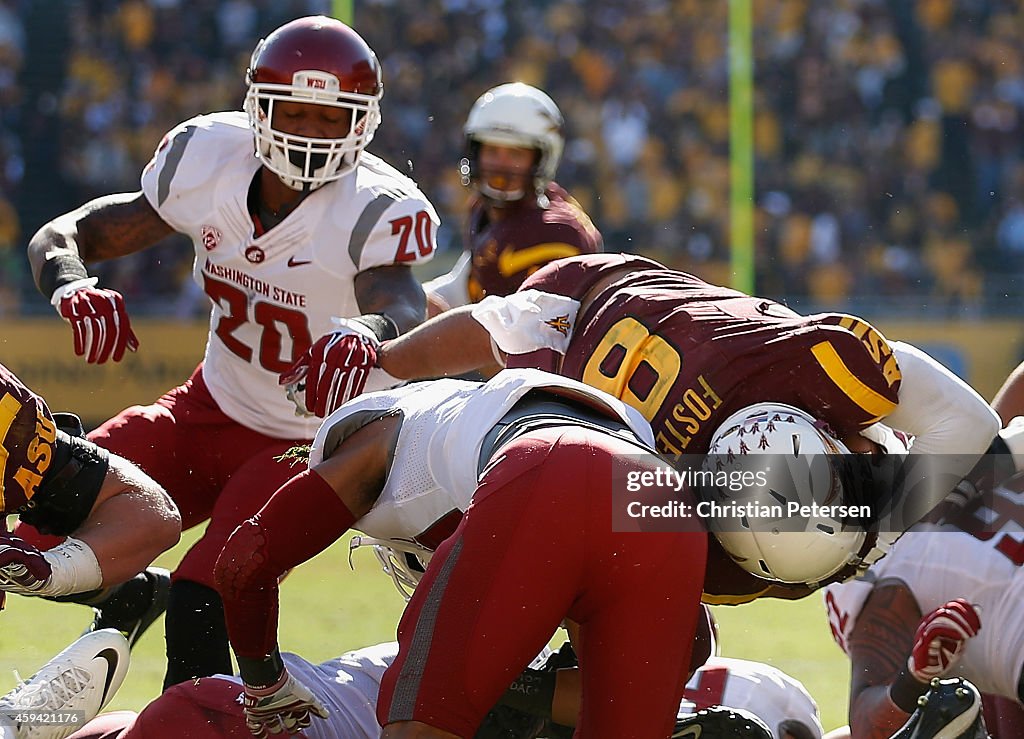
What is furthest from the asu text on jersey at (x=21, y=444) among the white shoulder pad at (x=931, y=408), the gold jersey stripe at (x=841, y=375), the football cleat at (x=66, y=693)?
the white shoulder pad at (x=931, y=408)

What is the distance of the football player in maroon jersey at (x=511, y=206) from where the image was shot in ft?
15.5

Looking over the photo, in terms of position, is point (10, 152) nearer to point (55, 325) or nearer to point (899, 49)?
point (55, 325)

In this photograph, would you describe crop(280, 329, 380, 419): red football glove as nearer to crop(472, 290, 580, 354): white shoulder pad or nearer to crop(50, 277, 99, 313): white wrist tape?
crop(472, 290, 580, 354): white shoulder pad

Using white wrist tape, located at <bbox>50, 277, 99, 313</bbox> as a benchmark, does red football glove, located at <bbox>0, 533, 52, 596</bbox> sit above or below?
below

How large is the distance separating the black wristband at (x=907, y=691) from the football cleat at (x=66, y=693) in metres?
1.49

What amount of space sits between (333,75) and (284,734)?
1801 millimetres

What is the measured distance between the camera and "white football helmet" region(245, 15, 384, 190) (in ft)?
11.9

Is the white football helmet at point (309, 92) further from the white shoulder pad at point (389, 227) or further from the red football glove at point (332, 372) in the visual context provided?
the red football glove at point (332, 372)

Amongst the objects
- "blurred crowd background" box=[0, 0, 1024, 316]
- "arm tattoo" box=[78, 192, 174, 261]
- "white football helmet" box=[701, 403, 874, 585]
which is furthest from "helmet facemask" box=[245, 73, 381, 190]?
"blurred crowd background" box=[0, 0, 1024, 316]

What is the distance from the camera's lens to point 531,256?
4688mm

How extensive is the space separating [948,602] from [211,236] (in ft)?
6.59

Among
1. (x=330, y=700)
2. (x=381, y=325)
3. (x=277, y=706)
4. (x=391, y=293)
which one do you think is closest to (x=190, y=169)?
(x=391, y=293)

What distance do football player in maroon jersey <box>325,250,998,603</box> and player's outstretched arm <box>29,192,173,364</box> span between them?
3.36 feet

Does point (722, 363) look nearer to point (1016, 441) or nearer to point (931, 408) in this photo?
point (931, 408)
